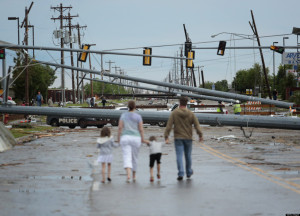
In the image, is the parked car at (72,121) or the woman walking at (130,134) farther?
the parked car at (72,121)

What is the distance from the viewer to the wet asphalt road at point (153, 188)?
30.7 feet

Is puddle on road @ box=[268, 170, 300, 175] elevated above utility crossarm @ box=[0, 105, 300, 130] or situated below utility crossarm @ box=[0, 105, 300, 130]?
below

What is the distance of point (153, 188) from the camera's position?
38.5 feet

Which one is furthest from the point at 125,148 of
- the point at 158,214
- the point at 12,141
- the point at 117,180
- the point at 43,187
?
the point at 158,214

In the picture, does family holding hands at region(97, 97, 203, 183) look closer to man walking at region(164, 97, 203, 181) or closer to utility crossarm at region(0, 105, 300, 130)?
man walking at region(164, 97, 203, 181)

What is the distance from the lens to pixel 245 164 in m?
16.7

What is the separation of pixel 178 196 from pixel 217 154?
992cm

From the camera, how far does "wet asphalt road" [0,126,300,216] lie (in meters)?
9.34

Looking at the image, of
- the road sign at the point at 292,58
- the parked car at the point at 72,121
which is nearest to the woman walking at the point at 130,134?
the parked car at the point at 72,121

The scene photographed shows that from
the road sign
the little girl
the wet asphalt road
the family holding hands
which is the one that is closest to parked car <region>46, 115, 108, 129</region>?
the road sign

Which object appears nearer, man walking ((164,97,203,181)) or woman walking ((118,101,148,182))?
woman walking ((118,101,148,182))

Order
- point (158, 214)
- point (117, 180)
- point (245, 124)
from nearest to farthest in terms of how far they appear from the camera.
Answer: point (158, 214) → point (117, 180) → point (245, 124)

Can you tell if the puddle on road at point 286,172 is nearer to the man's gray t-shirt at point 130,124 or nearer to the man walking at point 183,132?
the man walking at point 183,132

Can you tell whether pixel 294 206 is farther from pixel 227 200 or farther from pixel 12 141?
pixel 12 141
